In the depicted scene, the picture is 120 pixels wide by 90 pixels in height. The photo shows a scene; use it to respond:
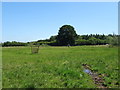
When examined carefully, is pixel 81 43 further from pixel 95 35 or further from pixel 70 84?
pixel 70 84

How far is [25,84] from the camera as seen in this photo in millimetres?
7145

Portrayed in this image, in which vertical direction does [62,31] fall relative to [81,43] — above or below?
above

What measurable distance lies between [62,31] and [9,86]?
78711 mm

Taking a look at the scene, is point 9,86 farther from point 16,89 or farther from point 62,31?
point 62,31

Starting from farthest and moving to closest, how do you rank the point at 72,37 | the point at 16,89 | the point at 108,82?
the point at 72,37
the point at 108,82
the point at 16,89

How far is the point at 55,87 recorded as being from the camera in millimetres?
6836

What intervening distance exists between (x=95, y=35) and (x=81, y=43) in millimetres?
27864

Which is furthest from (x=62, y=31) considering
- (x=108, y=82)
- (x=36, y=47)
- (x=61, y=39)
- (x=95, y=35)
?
(x=108, y=82)

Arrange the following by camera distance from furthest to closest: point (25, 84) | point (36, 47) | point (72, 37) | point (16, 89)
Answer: point (72, 37)
point (36, 47)
point (25, 84)
point (16, 89)

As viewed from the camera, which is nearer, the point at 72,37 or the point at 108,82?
the point at 108,82

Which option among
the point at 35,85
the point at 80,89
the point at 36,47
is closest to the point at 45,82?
the point at 35,85

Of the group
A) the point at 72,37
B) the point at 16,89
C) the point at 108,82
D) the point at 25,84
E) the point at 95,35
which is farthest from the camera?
the point at 95,35

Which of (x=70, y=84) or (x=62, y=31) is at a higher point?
(x=62, y=31)

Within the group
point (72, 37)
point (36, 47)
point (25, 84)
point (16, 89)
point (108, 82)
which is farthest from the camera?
point (72, 37)
